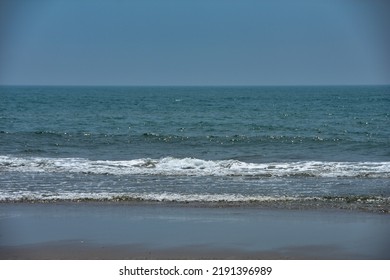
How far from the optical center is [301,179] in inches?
581

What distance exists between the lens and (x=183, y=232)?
9656mm

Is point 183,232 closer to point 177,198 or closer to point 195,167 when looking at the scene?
point 177,198

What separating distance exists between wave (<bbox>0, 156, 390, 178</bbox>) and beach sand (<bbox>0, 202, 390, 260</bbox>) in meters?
4.19

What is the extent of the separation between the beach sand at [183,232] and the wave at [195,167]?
4.19 metres

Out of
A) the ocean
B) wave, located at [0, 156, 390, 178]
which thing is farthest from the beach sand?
wave, located at [0, 156, 390, 178]

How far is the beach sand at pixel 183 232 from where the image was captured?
336 inches

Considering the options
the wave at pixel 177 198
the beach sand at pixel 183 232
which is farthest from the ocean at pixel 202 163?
the beach sand at pixel 183 232

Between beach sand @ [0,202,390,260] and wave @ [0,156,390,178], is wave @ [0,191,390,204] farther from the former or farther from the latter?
wave @ [0,156,390,178]

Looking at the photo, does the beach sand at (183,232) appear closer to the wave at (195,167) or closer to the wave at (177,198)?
the wave at (177,198)

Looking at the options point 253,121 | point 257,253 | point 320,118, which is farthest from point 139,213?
point 320,118

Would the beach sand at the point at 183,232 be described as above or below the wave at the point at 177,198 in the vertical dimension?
below

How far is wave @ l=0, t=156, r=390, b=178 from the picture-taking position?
620 inches
